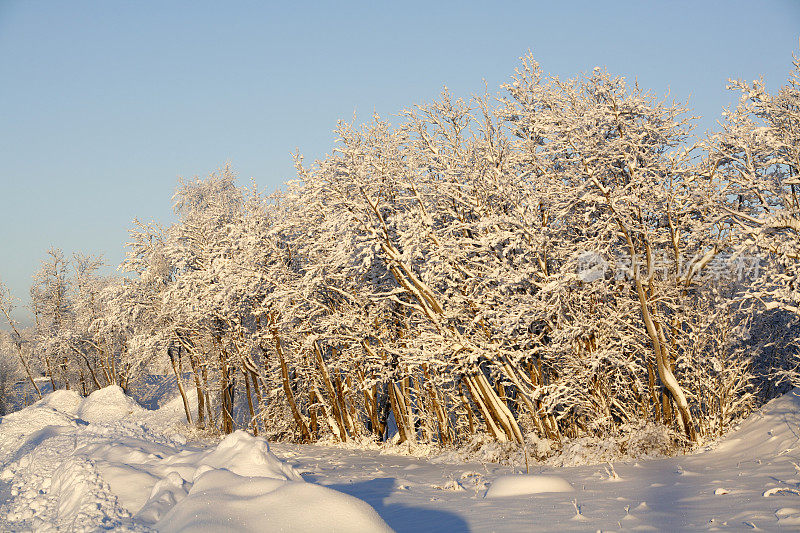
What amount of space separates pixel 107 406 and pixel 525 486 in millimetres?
30273

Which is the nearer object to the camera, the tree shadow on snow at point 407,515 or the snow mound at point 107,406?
the tree shadow on snow at point 407,515

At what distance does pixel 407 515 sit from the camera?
7410 millimetres

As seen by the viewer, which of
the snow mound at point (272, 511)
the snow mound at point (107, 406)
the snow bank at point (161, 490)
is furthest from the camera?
the snow mound at point (107, 406)

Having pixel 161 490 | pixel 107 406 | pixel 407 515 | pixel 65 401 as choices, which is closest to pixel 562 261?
pixel 407 515

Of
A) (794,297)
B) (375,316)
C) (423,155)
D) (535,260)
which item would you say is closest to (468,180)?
(423,155)

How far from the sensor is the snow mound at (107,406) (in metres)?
31.4

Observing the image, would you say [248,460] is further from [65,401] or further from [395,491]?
[65,401]

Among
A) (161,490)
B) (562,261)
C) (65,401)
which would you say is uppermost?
(562,261)

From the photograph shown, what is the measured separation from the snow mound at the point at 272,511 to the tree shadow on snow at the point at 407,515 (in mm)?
1260

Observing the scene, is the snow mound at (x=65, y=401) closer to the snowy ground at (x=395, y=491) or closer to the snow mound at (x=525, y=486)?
the snowy ground at (x=395, y=491)

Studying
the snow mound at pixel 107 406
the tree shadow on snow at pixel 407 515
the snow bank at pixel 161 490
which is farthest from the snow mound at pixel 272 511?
the snow mound at pixel 107 406

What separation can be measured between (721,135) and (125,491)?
12244 mm

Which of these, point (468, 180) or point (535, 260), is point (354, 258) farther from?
point (535, 260)

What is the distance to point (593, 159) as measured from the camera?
A: 12086mm
